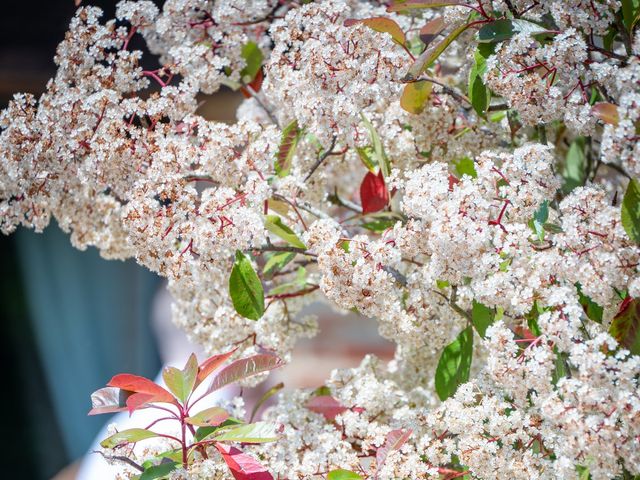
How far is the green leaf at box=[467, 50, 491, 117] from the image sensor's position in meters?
0.77

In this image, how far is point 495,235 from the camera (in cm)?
67

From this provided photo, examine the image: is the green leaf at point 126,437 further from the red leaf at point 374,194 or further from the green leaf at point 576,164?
the green leaf at point 576,164

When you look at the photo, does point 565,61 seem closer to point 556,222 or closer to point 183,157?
point 556,222

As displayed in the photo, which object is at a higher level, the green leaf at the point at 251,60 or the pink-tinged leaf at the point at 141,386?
the green leaf at the point at 251,60

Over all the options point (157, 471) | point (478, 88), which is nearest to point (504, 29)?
point (478, 88)

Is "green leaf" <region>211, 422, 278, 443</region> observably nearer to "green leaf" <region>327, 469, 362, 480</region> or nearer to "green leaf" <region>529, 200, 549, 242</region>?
"green leaf" <region>327, 469, 362, 480</region>

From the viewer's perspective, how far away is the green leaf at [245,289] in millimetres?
783

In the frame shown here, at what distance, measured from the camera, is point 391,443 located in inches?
30.0

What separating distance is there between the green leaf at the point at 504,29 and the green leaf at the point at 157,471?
49cm

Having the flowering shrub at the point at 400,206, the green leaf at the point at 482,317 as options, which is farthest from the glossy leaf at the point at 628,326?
the green leaf at the point at 482,317

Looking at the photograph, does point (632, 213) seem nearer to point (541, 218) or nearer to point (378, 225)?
point (541, 218)

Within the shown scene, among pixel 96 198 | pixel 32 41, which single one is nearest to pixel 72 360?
pixel 32 41

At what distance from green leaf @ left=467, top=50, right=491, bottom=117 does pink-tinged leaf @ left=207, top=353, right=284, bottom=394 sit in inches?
12.6

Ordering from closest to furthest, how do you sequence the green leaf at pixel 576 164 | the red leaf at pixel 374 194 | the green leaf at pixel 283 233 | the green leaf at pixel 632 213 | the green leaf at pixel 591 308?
the green leaf at pixel 632 213 → the green leaf at pixel 591 308 → the green leaf at pixel 283 233 → the red leaf at pixel 374 194 → the green leaf at pixel 576 164
